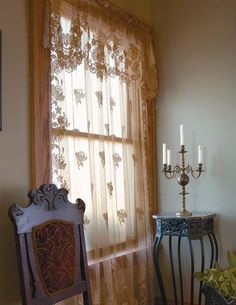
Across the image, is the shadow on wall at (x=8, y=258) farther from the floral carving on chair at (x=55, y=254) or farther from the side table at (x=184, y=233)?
the side table at (x=184, y=233)

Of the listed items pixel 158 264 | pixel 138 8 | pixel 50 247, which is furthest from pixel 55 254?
pixel 138 8

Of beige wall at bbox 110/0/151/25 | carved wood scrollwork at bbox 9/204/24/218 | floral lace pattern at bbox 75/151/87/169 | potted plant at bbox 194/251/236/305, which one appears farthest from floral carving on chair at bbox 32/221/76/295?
beige wall at bbox 110/0/151/25

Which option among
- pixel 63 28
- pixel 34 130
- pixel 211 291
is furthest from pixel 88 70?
pixel 211 291

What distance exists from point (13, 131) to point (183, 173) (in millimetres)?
1255

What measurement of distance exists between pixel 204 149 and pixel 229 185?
12.2 inches

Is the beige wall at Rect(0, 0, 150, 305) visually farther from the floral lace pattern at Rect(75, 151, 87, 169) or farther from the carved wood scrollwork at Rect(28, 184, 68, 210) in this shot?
the floral lace pattern at Rect(75, 151, 87, 169)

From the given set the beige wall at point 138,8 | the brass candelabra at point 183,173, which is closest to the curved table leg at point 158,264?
the brass candelabra at point 183,173

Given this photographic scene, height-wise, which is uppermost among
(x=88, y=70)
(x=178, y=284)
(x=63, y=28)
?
(x=63, y=28)

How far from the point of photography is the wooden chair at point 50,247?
188 cm

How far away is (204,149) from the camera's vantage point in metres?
2.97

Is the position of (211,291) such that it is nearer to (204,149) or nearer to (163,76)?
(204,149)

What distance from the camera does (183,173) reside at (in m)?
2.85

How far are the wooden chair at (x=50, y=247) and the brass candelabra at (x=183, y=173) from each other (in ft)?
2.75

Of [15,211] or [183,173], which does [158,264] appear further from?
[15,211]
